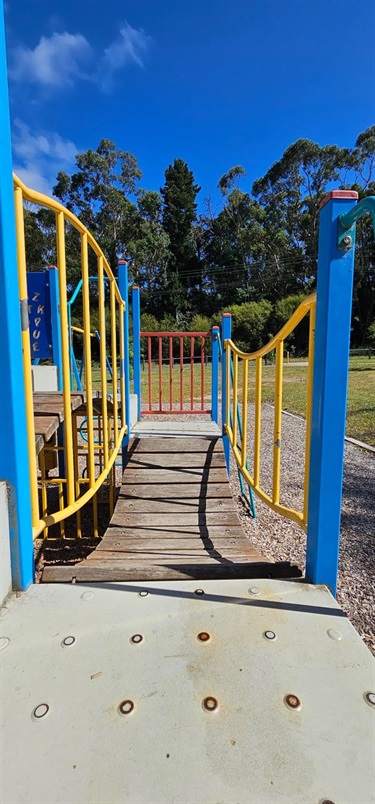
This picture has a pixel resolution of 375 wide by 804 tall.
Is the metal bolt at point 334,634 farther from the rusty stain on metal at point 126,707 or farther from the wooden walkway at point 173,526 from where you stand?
the rusty stain on metal at point 126,707

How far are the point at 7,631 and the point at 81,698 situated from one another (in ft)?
0.97

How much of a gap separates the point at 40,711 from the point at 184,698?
0.29 meters

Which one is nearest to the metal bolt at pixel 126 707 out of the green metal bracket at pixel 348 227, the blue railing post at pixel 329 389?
the blue railing post at pixel 329 389

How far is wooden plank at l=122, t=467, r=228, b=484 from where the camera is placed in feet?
9.80

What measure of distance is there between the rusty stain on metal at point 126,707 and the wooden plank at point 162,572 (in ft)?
1.50

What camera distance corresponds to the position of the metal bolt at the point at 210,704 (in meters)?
0.83

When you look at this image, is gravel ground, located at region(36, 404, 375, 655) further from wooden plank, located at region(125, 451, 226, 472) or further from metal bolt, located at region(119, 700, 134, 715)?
metal bolt, located at region(119, 700, 134, 715)

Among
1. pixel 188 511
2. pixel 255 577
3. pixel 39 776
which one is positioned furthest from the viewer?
pixel 188 511

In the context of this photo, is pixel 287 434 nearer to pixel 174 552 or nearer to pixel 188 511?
pixel 188 511

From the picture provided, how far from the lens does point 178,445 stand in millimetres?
3434

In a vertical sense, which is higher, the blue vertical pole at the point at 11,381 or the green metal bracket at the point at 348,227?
the green metal bracket at the point at 348,227

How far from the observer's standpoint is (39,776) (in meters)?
0.70

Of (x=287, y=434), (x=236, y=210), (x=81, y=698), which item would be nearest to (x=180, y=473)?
(x=81, y=698)

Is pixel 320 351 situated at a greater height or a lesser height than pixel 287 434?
greater
